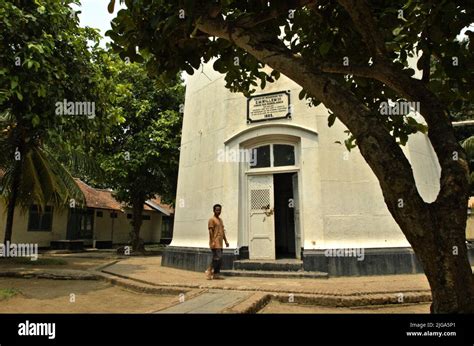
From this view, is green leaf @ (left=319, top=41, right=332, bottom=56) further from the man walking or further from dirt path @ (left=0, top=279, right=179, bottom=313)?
the man walking

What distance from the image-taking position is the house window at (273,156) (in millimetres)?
9727

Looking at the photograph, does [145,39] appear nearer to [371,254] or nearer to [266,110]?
[266,110]

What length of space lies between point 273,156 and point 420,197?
725 centimetres

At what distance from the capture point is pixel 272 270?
8.83 metres

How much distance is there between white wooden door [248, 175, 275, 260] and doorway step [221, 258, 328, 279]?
382 millimetres

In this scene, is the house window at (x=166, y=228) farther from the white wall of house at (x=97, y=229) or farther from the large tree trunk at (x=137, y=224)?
the large tree trunk at (x=137, y=224)

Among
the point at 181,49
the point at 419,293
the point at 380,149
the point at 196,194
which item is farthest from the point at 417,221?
the point at 196,194

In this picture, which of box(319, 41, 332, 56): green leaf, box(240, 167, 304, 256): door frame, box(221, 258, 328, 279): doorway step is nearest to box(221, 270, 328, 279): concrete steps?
box(221, 258, 328, 279): doorway step

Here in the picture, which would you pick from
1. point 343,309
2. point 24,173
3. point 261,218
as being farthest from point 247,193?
point 24,173

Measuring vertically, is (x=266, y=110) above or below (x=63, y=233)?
above

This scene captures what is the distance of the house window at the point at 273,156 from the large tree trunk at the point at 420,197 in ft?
21.6

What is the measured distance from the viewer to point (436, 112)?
2840 mm

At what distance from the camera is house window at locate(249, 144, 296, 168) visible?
9.73 metres

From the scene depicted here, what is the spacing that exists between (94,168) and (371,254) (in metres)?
11.4
